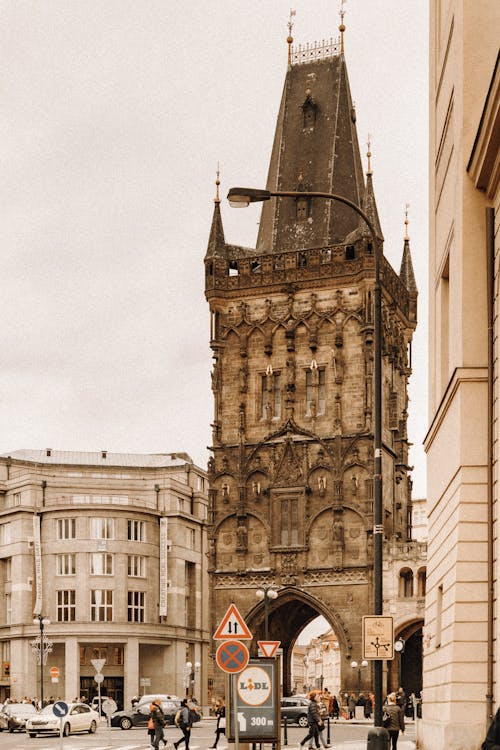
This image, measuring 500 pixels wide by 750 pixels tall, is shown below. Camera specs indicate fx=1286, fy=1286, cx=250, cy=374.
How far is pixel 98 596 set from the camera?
94.2 meters

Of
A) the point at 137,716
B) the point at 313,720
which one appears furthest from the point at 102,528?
the point at 313,720

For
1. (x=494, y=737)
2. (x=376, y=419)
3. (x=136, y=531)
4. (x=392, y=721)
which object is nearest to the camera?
(x=494, y=737)

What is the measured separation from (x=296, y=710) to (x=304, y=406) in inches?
845

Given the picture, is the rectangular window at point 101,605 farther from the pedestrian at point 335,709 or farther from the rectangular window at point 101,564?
the pedestrian at point 335,709

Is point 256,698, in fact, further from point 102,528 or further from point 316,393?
point 102,528

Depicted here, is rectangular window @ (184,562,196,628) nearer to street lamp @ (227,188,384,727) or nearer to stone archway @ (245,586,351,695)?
stone archway @ (245,586,351,695)

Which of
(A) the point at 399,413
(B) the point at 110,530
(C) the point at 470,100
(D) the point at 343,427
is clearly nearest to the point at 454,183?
(C) the point at 470,100

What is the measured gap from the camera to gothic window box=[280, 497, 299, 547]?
7606cm

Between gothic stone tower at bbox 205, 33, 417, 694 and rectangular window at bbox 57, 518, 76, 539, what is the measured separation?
2047 centimetres

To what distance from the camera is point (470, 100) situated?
2077cm

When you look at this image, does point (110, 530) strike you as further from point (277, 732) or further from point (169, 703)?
point (277, 732)

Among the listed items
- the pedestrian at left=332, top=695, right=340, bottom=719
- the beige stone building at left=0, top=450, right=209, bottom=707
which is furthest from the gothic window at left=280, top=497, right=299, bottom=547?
the beige stone building at left=0, top=450, right=209, bottom=707

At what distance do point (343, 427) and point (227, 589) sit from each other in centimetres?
1202

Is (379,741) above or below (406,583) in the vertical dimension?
above
